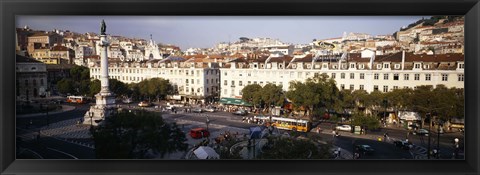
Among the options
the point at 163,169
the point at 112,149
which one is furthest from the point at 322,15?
the point at 112,149

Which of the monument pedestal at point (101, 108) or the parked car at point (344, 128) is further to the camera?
the parked car at point (344, 128)

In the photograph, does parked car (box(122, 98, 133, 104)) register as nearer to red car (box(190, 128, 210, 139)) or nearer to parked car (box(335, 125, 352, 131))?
red car (box(190, 128, 210, 139))

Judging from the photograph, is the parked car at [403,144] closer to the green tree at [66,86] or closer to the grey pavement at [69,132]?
the grey pavement at [69,132]

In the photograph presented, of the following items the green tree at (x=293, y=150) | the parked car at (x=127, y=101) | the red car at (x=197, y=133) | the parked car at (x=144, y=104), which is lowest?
the red car at (x=197, y=133)

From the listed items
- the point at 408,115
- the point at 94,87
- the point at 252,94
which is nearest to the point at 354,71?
the point at 408,115

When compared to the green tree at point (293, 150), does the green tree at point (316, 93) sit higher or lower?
higher

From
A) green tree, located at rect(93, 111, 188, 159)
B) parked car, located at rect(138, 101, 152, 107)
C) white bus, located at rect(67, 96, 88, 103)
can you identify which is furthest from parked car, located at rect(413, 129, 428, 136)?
white bus, located at rect(67, 96, 88, 103)

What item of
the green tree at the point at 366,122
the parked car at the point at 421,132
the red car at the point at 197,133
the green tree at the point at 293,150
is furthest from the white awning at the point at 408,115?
the green tree at the point at 293,150
